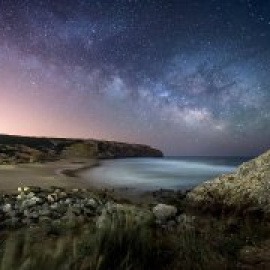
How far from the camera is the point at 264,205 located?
1108cm

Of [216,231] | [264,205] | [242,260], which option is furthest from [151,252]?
[264,205]

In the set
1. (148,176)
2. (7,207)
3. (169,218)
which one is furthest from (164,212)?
(148,176)

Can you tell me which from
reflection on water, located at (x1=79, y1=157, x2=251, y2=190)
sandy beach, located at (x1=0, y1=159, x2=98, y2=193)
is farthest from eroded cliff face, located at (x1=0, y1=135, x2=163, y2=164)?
sandy beach, located at (x1=0, y1=159, x2=98, y2=193)

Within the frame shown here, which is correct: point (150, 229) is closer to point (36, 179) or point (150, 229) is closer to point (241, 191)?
point (241, 191)

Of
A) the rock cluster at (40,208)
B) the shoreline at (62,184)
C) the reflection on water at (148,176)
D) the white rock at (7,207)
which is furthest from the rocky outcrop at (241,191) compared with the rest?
the reflection on water at (148,176)

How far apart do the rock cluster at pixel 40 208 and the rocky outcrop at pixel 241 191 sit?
125 inches

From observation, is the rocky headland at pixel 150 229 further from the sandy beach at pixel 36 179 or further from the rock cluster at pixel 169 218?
the sandy beach at pixel 36 179

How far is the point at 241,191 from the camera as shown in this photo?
40.4 feet

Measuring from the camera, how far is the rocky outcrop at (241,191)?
11.4 meters

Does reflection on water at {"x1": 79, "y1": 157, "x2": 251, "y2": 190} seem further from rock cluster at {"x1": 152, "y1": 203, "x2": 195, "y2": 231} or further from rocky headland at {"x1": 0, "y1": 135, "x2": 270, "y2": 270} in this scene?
rock cluster at {"x1": 152, "y1": 203, "x2": 195, "y2": 231}

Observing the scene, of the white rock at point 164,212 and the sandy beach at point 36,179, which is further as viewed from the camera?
the sandy beach at point 36,179

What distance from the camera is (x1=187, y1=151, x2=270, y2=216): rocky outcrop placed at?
447 inches

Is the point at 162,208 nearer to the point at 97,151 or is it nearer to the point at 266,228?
the point at 266,228

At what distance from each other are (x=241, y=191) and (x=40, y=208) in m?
5.54
